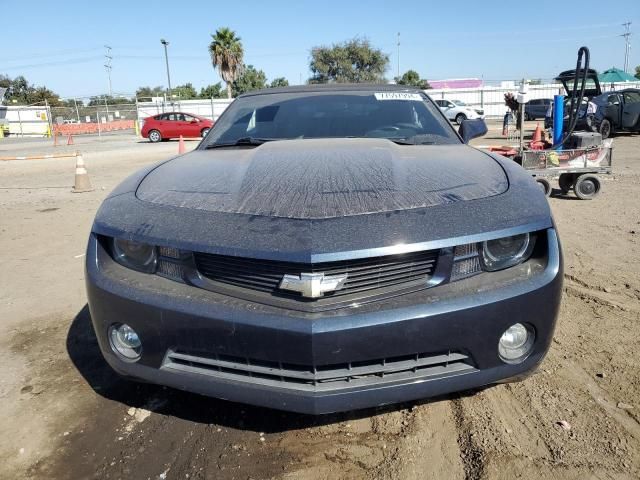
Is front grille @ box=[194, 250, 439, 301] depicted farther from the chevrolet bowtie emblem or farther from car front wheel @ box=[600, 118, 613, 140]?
car front wheel @ box=[600, 118, 613, 140]

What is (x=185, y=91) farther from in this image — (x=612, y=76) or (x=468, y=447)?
(x=468, y=447)

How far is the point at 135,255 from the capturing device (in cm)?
207

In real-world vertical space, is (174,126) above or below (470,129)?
above

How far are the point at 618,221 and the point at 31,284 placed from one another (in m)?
5.96

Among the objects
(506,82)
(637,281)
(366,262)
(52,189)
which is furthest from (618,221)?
(506,82)

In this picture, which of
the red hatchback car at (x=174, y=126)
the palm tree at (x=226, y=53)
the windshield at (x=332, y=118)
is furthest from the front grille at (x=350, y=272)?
the palm tree at (x=226, y=53)

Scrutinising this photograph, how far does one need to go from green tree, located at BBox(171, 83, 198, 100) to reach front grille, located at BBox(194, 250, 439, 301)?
79590 millimetres

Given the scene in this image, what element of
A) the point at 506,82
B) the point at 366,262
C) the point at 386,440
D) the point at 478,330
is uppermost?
the point at 506,82

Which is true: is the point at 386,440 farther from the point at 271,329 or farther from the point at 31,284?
the point at 31,284

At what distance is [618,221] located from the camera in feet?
18.7

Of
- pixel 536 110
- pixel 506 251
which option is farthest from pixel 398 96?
pixel 536 110

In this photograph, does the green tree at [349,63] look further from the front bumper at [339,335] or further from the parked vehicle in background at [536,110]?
the front bumper at [339,335]

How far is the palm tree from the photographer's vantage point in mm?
45250

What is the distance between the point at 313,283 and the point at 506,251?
30.7 inches
